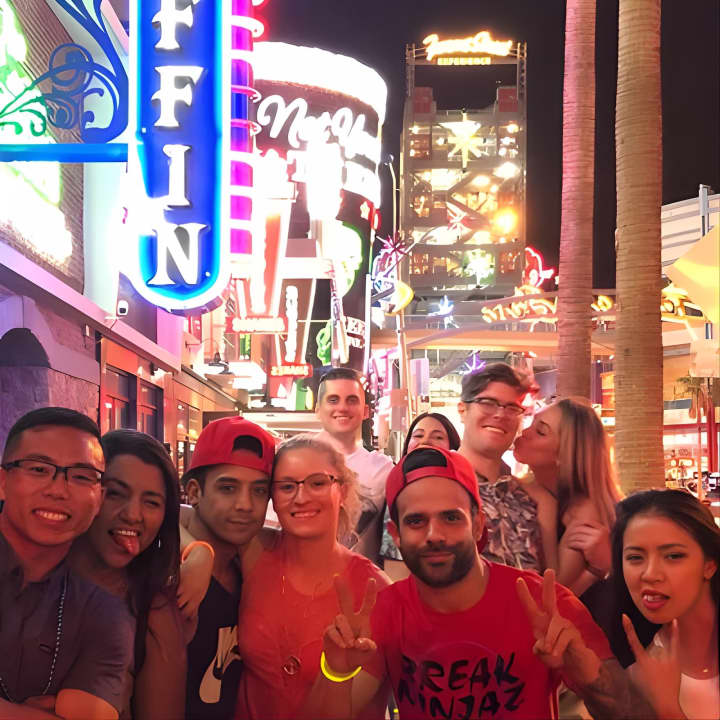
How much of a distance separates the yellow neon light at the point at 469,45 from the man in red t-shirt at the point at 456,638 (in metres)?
128

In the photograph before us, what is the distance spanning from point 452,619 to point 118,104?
574 centimetres

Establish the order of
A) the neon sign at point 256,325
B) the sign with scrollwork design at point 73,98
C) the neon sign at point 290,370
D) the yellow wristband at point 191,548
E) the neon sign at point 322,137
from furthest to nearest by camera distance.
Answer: the neon sign at point 322,137, the neon sign at point 290,370, the neon sign at point 256,325, the sign with scrollwork design at point 73,98, the yellow wristband at point 191,548

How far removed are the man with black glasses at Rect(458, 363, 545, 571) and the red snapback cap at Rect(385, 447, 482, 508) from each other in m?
1.14

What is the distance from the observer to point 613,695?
318 cm

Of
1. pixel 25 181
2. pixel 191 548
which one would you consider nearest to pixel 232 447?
pixel 191 548

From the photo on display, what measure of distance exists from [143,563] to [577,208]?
31.8 ft

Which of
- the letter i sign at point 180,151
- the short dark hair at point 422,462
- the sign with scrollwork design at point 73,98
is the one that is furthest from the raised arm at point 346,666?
the letter i sign at point 180,151

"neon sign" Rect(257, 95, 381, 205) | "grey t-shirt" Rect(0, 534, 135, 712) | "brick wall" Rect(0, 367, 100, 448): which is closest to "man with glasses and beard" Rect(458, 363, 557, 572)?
"grey t-shirt" Rect(0, 534, 135, 712)

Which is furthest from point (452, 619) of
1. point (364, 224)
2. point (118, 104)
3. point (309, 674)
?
point (364, 224)

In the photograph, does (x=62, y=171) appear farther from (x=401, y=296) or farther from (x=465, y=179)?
(x=465, y=179)

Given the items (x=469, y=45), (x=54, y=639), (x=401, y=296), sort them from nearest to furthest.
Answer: (x=54, y=639)
(x=401, y=296)
(x=469, y=45)

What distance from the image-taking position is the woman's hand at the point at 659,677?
3049 millimetres

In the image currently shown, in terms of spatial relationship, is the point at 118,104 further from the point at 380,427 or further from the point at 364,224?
the point at 364,224

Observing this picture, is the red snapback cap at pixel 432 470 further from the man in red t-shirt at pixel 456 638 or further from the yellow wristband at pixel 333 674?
the yellow wristband at pixel 333 674
